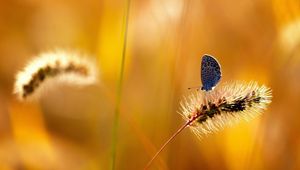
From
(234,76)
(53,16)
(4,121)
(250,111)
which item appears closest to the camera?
(250,111)

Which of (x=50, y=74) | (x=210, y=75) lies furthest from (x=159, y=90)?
(x=210, y=75)

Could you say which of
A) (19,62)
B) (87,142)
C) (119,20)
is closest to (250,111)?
(87,142)

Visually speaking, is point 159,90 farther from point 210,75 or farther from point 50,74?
point 210,75

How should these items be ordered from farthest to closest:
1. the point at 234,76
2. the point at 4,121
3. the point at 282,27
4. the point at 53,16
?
the point at 53,16
the point at 4,121
the point at 234,76
the point at 282,27

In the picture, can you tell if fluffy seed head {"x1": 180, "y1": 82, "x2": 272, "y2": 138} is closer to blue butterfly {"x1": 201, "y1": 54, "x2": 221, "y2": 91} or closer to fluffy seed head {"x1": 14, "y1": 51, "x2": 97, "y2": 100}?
blue butterfly {"x1": 201, "y1": 54, "x2": 221, "y2": 91}

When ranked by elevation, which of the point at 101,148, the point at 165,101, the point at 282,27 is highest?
the point at 282,27

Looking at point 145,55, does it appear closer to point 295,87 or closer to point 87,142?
point 87,142

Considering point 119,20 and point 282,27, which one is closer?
point 282,27
